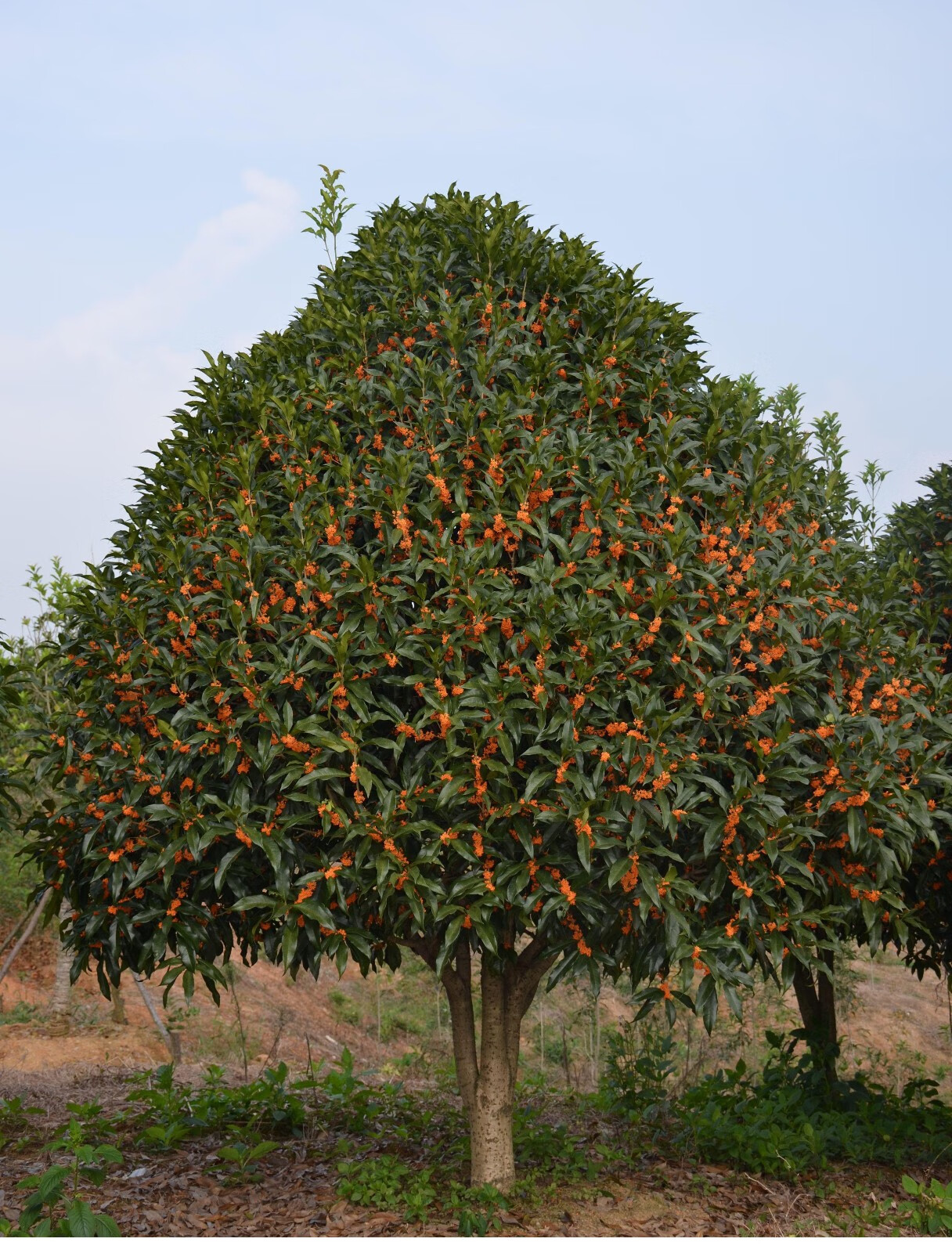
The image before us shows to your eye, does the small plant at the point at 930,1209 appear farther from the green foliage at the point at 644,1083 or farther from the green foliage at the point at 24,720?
the green foliage at the point at 24,720

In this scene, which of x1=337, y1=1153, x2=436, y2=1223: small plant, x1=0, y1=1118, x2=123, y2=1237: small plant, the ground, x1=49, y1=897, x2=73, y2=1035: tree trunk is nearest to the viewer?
x1=0, y1=1118, x2=123, y2=1237: small plant

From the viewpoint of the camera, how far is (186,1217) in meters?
5.84

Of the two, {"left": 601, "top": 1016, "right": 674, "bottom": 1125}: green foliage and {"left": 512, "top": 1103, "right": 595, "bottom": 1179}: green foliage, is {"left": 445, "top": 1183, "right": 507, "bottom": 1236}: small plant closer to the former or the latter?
{"left": 512, "top": 1103, "right": 595, "bottom": 1179}: green foliage

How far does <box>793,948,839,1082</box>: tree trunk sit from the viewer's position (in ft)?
26.1

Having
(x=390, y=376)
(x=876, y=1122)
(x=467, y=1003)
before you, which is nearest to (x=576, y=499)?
(x=390, y=376)

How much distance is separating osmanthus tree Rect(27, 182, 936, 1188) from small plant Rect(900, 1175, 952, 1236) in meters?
1.79

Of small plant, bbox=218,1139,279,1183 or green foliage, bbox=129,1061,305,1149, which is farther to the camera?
green foliage, bbox=129,1061,305,1149

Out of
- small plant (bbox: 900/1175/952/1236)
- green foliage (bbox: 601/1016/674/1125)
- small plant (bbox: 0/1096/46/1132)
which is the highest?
green foliage (bbox: 601/1016/674/1125)

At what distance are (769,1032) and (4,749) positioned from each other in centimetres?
1181

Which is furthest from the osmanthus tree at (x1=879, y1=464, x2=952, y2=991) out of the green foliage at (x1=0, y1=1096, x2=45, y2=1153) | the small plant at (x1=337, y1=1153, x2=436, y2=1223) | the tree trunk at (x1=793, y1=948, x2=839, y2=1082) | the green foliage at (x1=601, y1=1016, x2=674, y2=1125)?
the green foliage at (x1=0, y1=1096, x2=45, y2=1153)

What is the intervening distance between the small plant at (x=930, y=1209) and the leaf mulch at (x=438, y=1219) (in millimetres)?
260

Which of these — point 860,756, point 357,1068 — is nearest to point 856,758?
point 860,756

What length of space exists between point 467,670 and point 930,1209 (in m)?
4.20

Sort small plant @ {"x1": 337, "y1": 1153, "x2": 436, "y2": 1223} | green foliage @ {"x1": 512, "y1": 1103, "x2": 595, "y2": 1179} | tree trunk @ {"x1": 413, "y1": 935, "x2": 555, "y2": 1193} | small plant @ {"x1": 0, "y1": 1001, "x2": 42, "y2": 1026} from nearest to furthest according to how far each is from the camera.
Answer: small plant @ {"x1": 337, "y1": 1153, "x2": 436, "y2": 1223} → tree trunk @ {"x1": 413, "y1": 935, "x2": 555, "y2": 1193} → green foliage @ {"x1": 512, "y1": 1103, "x2": 595, "y2": 1179} → small plant @ {"x1": 0, "y1": 1001, "x2": 42, "y2": 1026}
